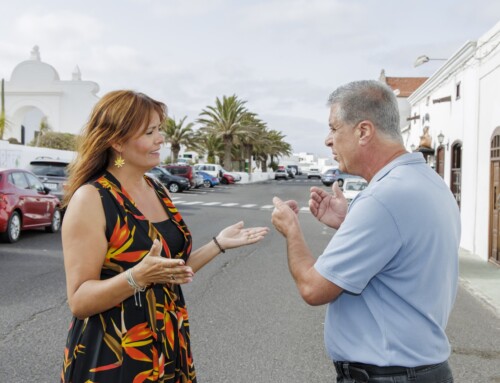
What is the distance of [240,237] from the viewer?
118 inches

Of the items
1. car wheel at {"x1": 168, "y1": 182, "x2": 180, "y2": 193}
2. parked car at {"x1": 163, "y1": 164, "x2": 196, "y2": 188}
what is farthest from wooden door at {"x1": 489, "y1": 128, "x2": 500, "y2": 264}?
parked car at {"x1": 163, "y1": 164, "x2": 196, "y2": 188}

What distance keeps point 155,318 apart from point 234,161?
236 ft

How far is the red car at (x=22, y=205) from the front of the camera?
11.7 meters

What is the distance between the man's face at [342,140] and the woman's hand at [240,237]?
71 cm

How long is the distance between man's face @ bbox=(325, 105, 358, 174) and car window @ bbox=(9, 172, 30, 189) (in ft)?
36.7

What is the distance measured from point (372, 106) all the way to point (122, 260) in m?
1.20

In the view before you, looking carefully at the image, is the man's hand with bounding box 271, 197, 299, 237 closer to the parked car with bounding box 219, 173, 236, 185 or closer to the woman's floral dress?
the woman's floral dress

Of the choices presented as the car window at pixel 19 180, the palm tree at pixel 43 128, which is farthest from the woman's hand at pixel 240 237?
the palm tree at pixel 43 128

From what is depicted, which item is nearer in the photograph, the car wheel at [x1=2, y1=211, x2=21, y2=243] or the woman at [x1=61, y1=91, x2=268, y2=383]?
the woman at [x1=61, y1=91, x2=268, y2=383]

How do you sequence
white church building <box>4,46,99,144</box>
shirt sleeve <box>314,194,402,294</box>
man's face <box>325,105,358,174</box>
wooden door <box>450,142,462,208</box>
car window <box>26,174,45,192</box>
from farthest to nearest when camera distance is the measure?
white church building <box>4,46,99,144</box> → wooden door <box>450,142,462,208</box> → car window <box>26,174,45,192</box> → man's face <box>325,105,358,174</box> → shirt sleeve <box>314,194,402,294</box>

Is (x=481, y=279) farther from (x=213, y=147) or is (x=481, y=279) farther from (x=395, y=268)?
(x=213, y=147)

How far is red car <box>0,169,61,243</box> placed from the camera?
38.4ft

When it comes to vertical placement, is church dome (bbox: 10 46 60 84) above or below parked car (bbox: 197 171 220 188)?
above

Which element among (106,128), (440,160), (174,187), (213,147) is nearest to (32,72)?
(174,187)
